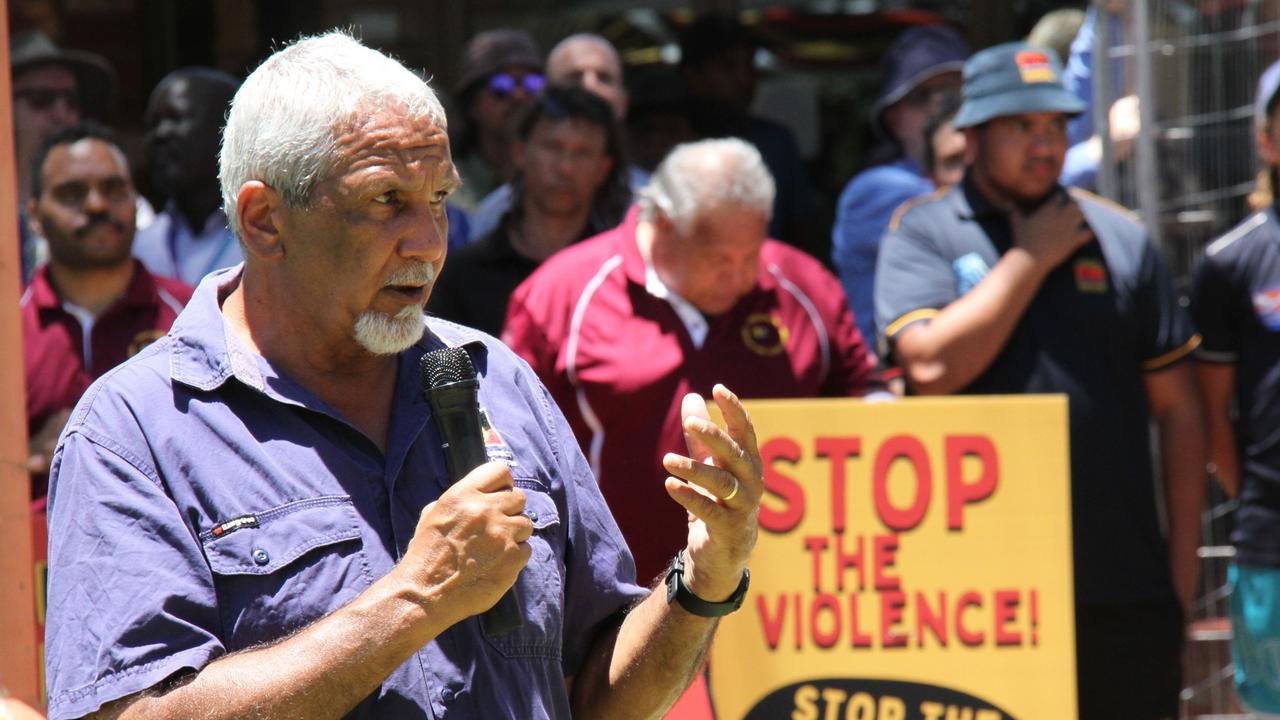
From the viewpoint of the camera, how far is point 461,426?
2191mm

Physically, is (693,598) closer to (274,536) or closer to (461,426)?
(461,426)

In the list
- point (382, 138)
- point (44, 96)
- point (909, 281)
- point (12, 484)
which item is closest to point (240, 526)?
point (382, 138)

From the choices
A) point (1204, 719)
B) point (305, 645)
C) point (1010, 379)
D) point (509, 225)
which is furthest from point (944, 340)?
point (305, 645)

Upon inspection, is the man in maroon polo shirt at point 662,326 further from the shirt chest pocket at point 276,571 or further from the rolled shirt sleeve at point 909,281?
the shirt chest pocket at point 276,571

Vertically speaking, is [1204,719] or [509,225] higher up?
[509,225]

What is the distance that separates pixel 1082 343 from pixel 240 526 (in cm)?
310

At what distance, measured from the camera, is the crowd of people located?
6.88 ft

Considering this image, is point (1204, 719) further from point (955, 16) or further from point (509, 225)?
point (955, 16)

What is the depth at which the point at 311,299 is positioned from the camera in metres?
2.30

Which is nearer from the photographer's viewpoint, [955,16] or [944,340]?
[944,340]

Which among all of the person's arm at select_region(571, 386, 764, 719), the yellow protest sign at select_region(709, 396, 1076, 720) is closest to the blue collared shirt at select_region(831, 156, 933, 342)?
the yellow protest sign at select_region(709, 396, 1076, 720)

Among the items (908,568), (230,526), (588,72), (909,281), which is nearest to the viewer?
(230,526)

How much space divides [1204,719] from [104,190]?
13.7 feet

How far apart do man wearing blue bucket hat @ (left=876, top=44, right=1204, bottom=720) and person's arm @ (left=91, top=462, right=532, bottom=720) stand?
2.81m
